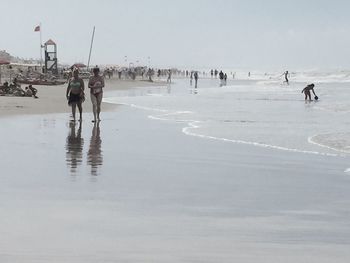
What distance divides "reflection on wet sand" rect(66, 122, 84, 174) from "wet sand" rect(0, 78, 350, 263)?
0.03 metres

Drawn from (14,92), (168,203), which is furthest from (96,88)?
(168,203)

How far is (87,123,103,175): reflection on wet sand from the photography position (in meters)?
9.89

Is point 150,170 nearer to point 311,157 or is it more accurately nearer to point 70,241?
point 311,157

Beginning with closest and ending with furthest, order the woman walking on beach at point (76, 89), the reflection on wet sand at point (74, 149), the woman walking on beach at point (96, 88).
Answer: the reflection on wet sand at point (74, 149) < the woman walking on beach at point (76, 89) < the woman walking on beach at point (96, 88)

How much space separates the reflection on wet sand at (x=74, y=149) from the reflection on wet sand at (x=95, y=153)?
0.60ft

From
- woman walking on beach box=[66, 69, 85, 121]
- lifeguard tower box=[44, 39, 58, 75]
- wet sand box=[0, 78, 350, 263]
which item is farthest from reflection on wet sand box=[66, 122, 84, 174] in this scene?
lifeguard tower box=[44, 39, 58, 75]

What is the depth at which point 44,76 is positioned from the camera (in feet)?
163

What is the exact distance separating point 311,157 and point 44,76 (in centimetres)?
4075

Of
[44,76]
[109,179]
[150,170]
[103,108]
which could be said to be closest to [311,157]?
[150,170]

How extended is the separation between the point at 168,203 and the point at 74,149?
17.1ft

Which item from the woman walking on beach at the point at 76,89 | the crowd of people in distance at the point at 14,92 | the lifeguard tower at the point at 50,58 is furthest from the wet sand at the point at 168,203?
the lifeguard tower at the point at 50,58

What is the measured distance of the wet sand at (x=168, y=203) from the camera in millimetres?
5156

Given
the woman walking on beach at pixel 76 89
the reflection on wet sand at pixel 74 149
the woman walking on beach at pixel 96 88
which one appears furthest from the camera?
the woman walking on beach at pixel 96 88

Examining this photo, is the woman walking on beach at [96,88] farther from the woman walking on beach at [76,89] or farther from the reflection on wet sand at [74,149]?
the reflection on wet sand at [74,149]
